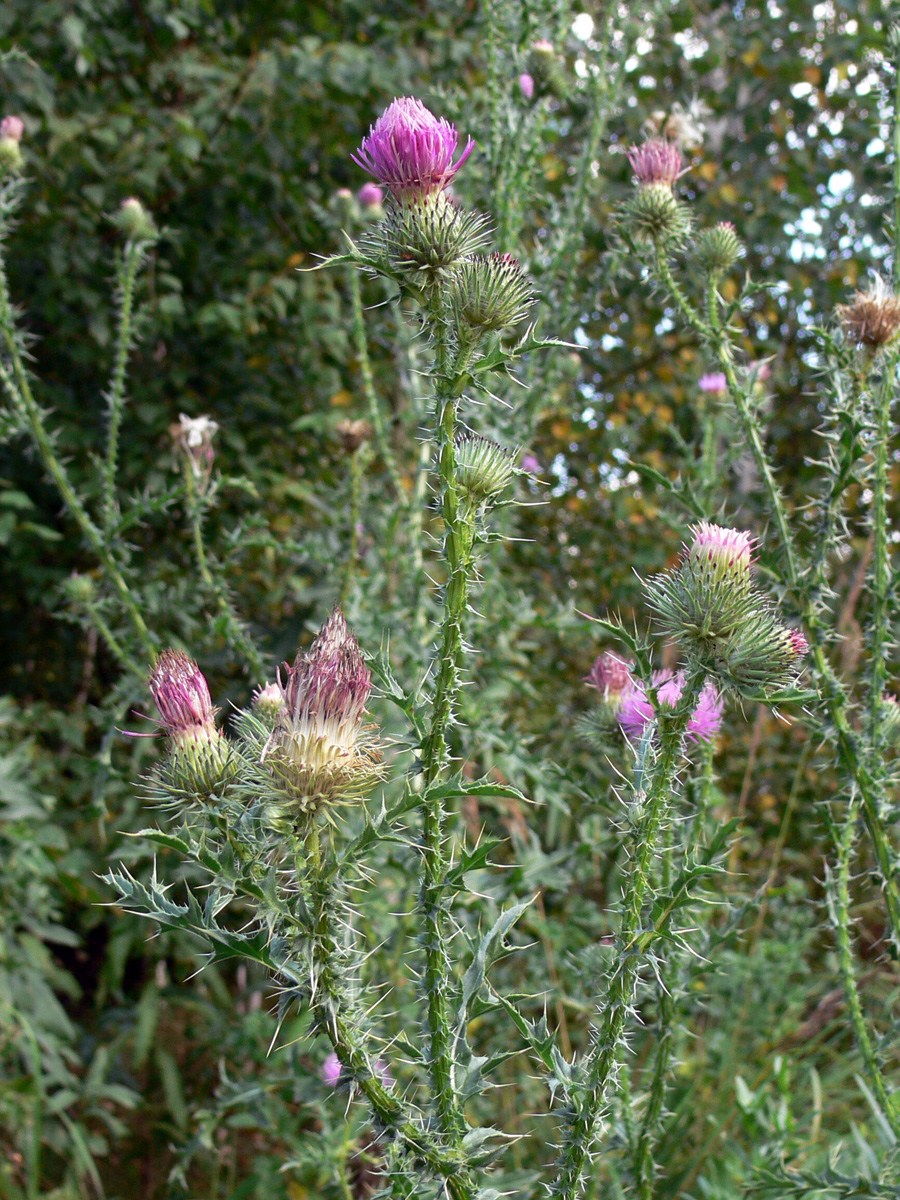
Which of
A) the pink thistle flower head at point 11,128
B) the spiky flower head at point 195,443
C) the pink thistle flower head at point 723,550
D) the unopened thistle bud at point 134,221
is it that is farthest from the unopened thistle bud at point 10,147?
the pink thistle flower head at point 723,550

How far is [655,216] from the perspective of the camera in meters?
2.01

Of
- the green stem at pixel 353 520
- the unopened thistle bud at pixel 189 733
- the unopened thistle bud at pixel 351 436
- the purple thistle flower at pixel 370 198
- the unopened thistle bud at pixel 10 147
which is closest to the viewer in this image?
the unopened thistle bud at pixel 189 733

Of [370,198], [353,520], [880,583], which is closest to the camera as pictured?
[880,583]

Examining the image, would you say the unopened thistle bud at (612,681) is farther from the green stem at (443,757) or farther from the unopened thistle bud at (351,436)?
the unopened thistle bud at (351,436)

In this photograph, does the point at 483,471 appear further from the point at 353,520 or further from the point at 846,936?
the point at 353,520

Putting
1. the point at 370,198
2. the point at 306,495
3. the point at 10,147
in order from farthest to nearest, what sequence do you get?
the point at 306,495 < the point at 370,198 < the point at 10,147

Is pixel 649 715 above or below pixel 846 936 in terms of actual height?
above

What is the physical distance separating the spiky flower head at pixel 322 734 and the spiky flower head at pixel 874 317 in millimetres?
1264

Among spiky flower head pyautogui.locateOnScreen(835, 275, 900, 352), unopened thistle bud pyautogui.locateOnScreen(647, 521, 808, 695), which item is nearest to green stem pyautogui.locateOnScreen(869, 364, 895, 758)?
spiky flower head pyautogui.locateOnScreen(835, 275, 900, 352)

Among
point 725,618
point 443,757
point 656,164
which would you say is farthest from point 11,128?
point 725,618

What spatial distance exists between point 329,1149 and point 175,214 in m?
3.80

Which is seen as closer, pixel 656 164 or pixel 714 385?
pixel 656 164

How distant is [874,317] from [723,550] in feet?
2.95

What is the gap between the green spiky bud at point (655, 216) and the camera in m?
2.01
